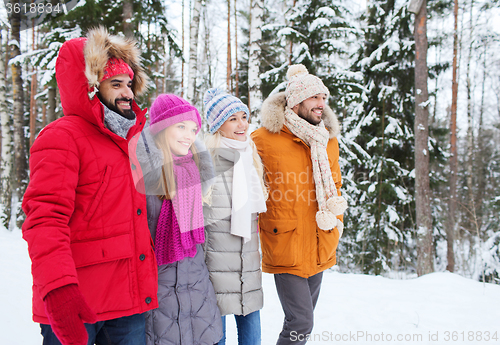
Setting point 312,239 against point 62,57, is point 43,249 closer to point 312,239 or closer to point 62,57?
point 62,57

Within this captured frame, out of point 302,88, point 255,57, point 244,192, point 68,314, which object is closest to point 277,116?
point 302,88

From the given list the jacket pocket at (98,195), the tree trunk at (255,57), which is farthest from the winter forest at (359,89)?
the jacket pocket at (98,195)

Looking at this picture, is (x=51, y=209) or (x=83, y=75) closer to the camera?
(x=51, y=209)

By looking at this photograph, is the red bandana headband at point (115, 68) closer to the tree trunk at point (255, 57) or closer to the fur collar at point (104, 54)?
the fur collar at point (104, 54)

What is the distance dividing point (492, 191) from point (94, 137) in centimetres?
1805

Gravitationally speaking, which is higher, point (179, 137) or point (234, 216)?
point (179, 137)

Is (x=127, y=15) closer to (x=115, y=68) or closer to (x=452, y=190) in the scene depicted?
(x=115, y=68)

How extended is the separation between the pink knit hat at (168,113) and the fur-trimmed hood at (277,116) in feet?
2.38

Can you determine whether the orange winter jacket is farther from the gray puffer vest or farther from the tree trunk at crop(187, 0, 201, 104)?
the tree trunk at crop(187, 0, 201, 104)

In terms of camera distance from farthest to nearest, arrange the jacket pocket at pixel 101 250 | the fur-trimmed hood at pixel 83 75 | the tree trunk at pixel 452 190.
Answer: the tree trunk at pixel 452 190 → the fur-trimmed hood at pixel 83 75 → the jacket pocket at pixel 101 250

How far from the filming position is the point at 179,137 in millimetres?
1900

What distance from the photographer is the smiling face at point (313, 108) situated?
2.51 meters

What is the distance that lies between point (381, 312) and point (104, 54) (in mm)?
3712

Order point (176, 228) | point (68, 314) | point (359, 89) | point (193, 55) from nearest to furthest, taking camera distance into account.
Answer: point (68, 314) < point (176, 228) < point (359, 89) < point (193, 55)
